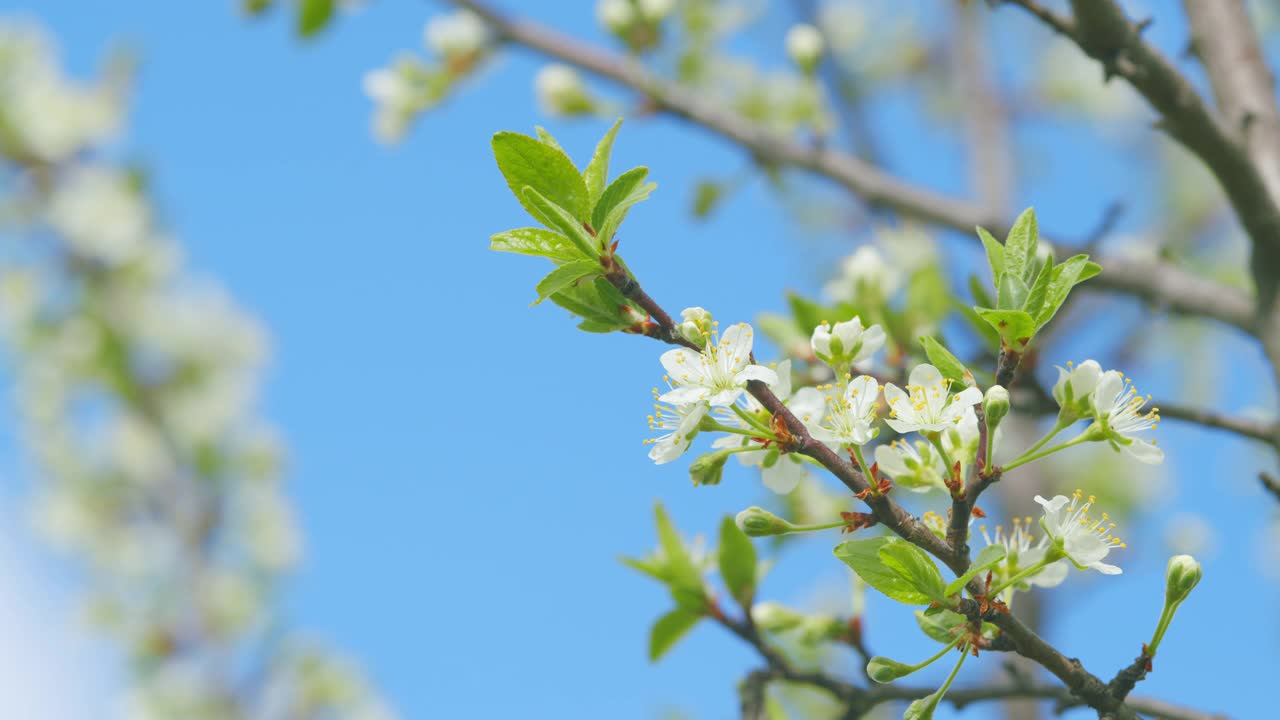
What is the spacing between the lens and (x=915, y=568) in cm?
77

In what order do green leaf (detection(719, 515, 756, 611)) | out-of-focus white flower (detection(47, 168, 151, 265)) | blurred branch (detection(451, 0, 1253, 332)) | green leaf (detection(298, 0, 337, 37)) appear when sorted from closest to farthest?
green leaf (detection(719, 515, 756, 611)), blurred branch (detection(451, 0, 1253, 332)), green leaf (detection(298, 0, 337, 37)), out-of-focus white flower (detection(47, 168, 151, 265))

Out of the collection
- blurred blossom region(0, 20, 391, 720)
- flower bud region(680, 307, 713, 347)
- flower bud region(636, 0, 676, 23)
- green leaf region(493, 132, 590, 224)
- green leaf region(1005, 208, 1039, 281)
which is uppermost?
blurred blossom region(0, 20, 391, 720)

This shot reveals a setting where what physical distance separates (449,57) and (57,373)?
12.3ft

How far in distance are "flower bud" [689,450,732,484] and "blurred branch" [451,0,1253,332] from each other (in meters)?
0.93

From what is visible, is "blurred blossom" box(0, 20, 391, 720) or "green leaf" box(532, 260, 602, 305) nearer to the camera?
"green leaf" box(532, 260, 602, 305)

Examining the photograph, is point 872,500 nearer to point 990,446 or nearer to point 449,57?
point 990,446

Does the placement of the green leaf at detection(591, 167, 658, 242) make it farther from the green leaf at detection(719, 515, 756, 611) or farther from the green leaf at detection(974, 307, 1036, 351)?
the green leaf at detection(719, 515, 756, 611)

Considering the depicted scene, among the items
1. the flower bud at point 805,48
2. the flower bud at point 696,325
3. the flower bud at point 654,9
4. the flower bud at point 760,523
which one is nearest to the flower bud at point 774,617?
the flower bud at point 760,523

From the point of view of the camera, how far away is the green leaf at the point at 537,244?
821 millimetres

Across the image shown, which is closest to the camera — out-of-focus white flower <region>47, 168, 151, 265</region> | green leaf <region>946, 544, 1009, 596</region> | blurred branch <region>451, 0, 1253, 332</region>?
green leaf <region>946, 544, 1009, 596</region>

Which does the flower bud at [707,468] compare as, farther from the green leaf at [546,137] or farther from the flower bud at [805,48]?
the flower bud at [805,48]

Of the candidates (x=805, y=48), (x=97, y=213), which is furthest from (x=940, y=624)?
(x=97, y=213)

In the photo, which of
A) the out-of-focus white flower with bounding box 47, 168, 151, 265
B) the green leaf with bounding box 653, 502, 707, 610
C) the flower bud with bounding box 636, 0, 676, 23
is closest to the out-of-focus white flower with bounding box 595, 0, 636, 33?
the flower bud with bounding box 636, 0, 676, 23

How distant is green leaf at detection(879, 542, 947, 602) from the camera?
2.47 ft
